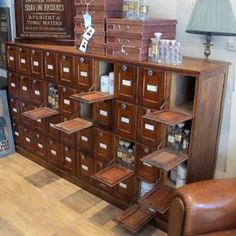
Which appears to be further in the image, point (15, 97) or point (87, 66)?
point (15, 97)

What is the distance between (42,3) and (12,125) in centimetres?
126

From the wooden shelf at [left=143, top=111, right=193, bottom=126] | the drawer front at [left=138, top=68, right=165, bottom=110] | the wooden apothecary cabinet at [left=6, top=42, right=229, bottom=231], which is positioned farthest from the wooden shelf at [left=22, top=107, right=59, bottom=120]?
the wooden shelf at [left=143, top=111, right=193, bottom=126]

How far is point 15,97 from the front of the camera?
3.11 m

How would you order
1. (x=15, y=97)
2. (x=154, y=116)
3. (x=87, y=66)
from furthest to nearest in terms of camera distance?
(x=15, y=97) < (x=87, y=66) < (x=154, y=116)

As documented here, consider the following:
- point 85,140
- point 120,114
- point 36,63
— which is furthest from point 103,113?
point 36,63

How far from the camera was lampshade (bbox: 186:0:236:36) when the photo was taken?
1912 millimetres

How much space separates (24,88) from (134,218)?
5.10 feet

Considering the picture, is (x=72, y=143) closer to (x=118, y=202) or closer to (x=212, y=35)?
(x=118, y=202)

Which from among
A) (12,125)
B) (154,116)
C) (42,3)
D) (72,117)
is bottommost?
(12,125)

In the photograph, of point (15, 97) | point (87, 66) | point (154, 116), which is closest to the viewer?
point (154, 116)

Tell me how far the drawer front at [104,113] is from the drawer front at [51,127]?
446mm

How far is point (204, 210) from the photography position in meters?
1.54

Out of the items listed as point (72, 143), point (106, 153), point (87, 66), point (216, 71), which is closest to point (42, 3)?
point (87, 66)

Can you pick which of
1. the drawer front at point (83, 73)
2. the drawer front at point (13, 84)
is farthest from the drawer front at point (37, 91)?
the drawer front at point (83, 73)
